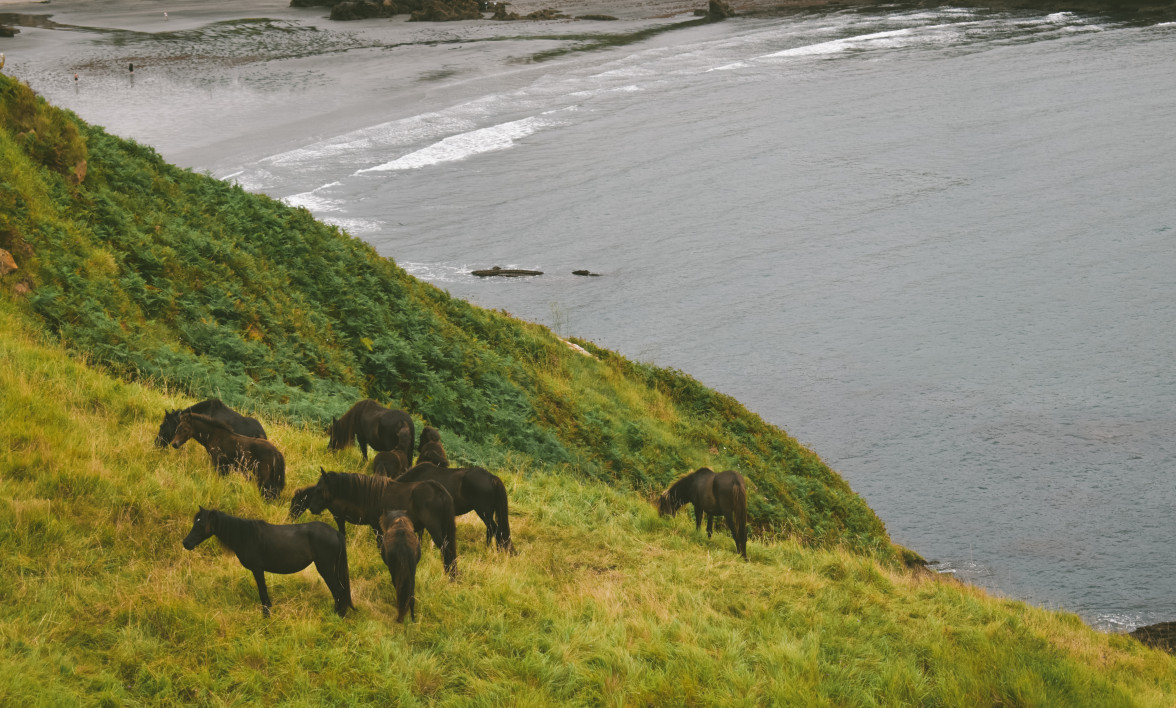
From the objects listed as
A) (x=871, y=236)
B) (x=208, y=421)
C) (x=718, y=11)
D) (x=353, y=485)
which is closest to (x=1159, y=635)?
(x=353, y=485)

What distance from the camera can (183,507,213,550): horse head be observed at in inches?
362

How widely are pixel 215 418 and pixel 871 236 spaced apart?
5291 centimetres

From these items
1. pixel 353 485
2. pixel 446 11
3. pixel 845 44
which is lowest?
pixel 353 485

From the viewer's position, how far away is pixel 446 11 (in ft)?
453

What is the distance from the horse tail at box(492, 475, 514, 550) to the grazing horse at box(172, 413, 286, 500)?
7.78ft

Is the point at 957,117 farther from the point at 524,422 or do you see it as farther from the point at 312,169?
the point at 524,422

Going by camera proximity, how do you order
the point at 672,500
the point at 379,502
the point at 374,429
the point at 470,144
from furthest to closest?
the point at 470,144, the point at 672,500, the point at 374,429, the point at 379,502

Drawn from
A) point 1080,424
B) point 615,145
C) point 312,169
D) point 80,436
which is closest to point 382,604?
point 80,436

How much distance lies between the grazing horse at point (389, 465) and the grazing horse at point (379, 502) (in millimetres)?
1432

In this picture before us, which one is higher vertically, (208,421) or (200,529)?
(208,421)

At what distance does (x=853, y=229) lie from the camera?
60.7m

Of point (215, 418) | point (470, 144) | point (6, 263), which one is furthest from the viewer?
point (470, 144)

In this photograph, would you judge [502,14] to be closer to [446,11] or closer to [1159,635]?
[446,11]

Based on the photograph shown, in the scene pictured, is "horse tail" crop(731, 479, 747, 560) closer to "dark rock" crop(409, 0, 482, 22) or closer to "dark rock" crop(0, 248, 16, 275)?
"dark rock" crop(0, 248, 16, 275)
